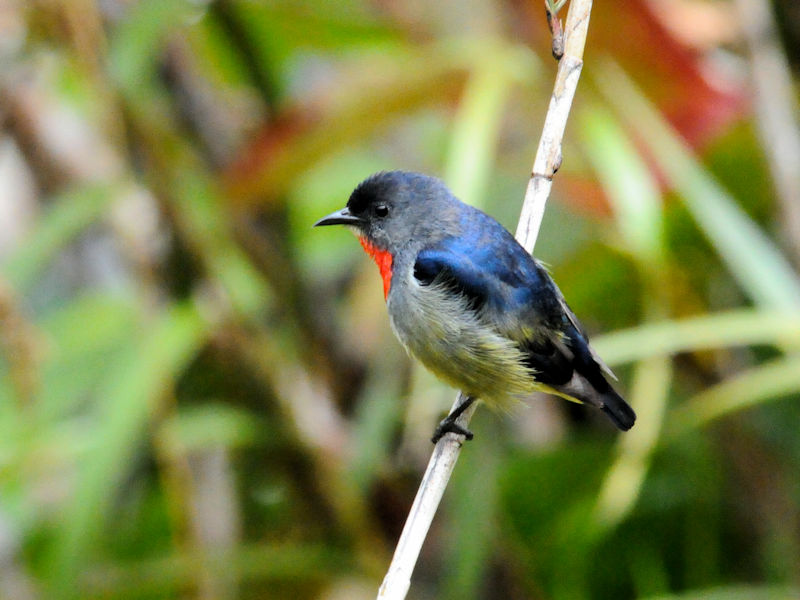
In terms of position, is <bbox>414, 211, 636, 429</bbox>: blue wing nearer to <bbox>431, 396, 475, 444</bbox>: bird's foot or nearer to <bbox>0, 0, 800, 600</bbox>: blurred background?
<bbox>431, 396, 475, 444</bbox>: bird's foot

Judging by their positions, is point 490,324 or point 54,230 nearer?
point 490,324

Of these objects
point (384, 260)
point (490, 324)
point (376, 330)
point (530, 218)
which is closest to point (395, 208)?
point (384, 260)

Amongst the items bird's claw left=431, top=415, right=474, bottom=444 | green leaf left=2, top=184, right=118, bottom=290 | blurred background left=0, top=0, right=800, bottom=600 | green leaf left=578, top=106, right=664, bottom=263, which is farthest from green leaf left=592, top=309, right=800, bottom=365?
green leaf left=2, top=184, right=118, bottom=290

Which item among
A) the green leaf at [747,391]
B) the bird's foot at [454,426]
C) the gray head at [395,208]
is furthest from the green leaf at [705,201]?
the bird's foot at [454,426]

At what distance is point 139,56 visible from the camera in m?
3.37

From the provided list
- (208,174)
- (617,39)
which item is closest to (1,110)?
(208,174)

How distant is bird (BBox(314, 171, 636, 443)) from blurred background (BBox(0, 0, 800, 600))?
0.33 meters

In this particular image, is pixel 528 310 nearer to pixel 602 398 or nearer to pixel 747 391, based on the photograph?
pixel 602 398

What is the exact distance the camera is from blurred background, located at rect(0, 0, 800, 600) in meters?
3.23

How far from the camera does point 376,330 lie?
12.5 ft

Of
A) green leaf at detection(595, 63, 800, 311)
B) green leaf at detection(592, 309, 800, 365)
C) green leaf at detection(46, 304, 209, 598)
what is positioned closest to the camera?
green leaf at detection(592, 309, 800, 365)

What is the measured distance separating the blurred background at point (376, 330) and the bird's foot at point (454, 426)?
202 mm

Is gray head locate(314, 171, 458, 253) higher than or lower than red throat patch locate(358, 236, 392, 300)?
higher

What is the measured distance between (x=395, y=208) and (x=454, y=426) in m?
0.75
